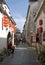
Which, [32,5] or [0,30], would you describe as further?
[32,5]

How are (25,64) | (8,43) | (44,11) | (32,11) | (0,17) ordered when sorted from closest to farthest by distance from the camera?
1. (25,64)
2. (0,17)
3. (44,11)
4. (8,43)
5. (32,11)

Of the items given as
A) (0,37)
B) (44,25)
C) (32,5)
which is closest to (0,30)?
(0,37)

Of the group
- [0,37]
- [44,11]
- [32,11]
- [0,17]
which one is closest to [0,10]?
[0,17]

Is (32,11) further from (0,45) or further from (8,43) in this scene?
(0,45)

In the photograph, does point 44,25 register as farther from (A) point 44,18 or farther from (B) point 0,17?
(B) point 0,17

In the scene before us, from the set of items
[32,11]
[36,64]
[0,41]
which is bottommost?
[36,64]

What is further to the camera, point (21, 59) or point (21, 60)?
point (21, 59)

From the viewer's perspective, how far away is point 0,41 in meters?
25.1

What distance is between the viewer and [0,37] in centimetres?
2500

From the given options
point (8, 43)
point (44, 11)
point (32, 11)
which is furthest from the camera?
point (32, 11)

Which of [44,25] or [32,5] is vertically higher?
[32,5]

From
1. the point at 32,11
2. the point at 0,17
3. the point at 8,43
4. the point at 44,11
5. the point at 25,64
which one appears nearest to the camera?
the point at 25,64

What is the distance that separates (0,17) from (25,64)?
6.80 m

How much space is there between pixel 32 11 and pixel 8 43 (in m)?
38.0
